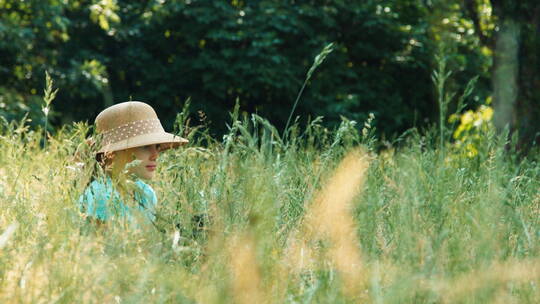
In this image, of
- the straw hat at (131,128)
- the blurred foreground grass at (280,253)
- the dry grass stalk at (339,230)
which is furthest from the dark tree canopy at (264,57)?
Answer: the blurred foreground grass at (280,253)

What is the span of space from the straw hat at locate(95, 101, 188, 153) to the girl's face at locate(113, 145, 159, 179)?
75 mm

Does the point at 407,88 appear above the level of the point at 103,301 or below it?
below

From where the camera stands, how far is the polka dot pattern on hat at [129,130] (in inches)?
138

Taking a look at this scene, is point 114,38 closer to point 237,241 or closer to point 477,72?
point 477,72

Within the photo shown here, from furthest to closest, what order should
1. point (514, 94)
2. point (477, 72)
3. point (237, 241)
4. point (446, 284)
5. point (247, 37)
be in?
point (477, 72) < point (247, 37) < point (514, 94) < point (237, 241) < point (446, 284)

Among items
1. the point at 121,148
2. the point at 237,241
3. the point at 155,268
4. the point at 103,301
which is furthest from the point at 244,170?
the point at 121,148

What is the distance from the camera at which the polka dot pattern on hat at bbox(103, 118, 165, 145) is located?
3.51 m

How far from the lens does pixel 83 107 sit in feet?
51.9

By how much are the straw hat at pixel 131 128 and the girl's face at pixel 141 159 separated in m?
0.07

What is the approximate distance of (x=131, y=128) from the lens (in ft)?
11.5

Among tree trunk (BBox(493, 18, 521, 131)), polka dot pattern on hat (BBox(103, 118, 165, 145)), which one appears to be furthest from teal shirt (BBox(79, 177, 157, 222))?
tree trunk (BBox(493, 18, 521, 131))

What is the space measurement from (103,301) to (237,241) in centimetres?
40

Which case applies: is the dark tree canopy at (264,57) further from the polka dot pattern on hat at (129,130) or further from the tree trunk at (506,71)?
the polka dot pattern on hat at (129,130)

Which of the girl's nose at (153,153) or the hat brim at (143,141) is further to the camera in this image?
the girl's nose at (153,153)
